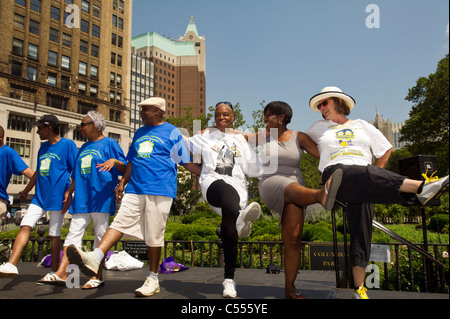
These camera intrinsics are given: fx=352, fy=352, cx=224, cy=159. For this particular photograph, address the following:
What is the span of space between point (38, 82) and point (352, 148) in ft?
142

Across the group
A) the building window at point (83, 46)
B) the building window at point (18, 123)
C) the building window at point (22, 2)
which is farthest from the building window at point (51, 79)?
the building window at point (22, 2)

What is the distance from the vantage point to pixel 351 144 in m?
3.23

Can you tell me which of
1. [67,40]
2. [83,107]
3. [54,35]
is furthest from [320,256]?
[67,40]

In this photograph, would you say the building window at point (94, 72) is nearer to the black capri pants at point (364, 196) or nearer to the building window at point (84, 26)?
the building window at point (84, 26)

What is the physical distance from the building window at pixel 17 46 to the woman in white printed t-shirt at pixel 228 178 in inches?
1679

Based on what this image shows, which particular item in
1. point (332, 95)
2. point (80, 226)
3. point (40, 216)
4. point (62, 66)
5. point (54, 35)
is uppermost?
point (54, 35)

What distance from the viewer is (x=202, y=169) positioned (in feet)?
12.2

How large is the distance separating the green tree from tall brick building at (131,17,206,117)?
9327 centimetres

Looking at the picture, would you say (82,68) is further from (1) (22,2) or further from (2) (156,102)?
(2) (156,102)

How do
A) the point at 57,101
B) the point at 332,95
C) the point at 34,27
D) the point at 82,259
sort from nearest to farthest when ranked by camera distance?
the point at 82,259
the point at 332,95
the point at 34,27
the point at 57,101

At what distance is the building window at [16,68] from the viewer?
124 ft

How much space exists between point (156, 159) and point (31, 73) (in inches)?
1662
